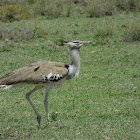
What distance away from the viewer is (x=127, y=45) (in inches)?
446

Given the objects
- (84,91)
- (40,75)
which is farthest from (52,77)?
(84,91)

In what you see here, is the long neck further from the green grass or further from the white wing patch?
the green grass

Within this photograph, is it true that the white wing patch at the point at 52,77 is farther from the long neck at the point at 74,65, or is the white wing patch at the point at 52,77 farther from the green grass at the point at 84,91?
the green grass at the point at 84,91

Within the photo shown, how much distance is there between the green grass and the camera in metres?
5.27

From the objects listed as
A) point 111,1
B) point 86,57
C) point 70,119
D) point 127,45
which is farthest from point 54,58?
point 111,1

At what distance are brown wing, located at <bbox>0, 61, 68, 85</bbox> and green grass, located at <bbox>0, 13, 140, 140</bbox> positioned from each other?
0.62 metres

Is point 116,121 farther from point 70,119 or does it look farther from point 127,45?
point 127,45

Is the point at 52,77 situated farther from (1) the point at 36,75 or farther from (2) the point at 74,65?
(2) the point at 74,65

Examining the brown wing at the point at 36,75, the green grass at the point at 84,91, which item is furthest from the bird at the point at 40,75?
the green grass at the point at 84,91

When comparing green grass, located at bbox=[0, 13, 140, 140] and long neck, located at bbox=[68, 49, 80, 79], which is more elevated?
long neck, located at bbox=[68, 49, 80, 79]

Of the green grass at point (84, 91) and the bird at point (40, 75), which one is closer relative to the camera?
the green grass at point (84, 91)

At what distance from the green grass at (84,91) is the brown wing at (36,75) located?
620mm

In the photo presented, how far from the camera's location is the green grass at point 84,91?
17.3ft

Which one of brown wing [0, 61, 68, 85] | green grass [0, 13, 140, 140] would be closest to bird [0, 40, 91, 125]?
brown wing [0, 61, 68, 85]
